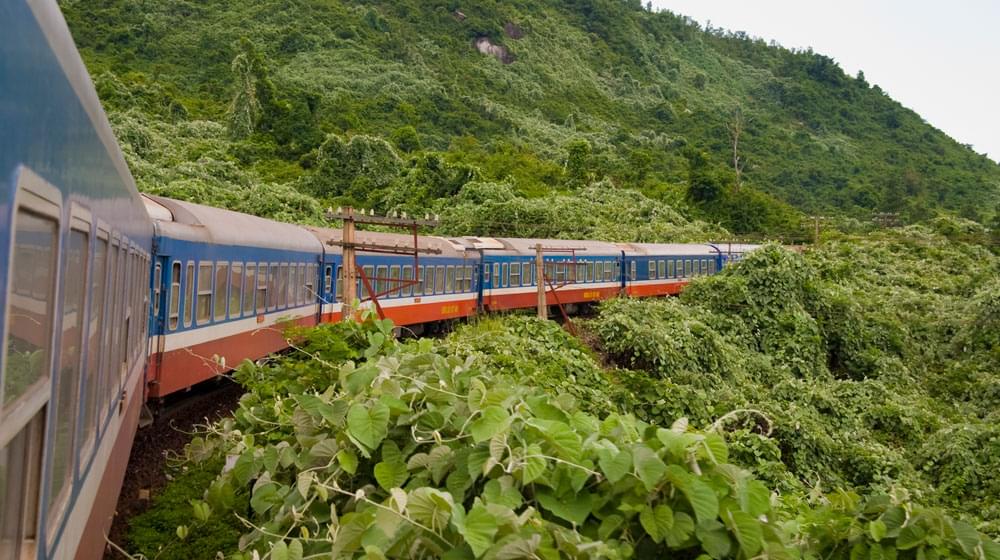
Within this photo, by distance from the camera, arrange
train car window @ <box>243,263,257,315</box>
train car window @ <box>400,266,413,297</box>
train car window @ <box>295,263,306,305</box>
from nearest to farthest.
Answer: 1. train car window @ <box>243,263,257,315</box>
2. train car window @ <box>295,263,306,305</box>
3. train car window @ <box>400,266,413,297</box>

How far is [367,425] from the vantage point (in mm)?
2842

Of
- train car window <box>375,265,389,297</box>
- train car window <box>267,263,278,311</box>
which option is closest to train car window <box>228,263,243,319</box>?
train car window <box>267,263,278,311</box>

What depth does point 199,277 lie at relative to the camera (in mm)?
9680

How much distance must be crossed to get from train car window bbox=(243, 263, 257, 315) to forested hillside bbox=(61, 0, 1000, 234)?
19.3m

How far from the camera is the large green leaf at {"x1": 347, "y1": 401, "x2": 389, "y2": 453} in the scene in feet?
9.22

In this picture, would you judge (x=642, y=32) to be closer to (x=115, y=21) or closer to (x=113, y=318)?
(x=115, y=21)

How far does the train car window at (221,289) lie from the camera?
10220 mm

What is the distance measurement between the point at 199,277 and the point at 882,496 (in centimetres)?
804

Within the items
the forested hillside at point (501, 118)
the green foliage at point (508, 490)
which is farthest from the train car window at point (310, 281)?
the forested hillside at point (501, 118)

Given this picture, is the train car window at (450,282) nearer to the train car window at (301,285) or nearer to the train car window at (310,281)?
the train car window at (310,281)

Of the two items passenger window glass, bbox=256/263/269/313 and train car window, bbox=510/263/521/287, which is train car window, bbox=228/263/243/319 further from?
train car window, bbox=510/263/521/287

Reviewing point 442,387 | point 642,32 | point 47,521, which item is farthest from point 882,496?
point 642,32

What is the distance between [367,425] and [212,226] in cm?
791

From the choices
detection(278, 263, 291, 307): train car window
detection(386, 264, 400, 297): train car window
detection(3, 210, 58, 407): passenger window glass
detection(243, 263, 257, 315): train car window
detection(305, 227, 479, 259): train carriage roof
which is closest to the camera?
detection(3, 210, 58, 407): passenger window glass
